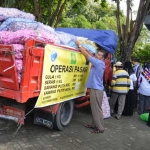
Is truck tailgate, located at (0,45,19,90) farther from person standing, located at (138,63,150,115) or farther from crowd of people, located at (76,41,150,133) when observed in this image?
person standing, located at (138,63,150,115)

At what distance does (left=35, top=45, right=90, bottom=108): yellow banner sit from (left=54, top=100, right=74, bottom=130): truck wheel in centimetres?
19

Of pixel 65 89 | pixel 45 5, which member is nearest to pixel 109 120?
pixel 65 89

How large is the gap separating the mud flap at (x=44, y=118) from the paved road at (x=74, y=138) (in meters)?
0.24

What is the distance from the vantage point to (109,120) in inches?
277

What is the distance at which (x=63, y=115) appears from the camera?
5.75m

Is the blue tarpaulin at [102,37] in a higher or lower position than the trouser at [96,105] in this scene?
higher

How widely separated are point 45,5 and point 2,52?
39.5 feet

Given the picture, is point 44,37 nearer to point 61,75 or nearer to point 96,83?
point 61,75

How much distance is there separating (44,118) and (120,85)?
2.81 metres

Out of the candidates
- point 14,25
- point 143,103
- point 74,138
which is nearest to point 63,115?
point 74,138

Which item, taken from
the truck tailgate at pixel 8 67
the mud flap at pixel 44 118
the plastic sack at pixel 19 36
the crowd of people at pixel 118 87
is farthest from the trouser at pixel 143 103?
the truck tailgate at pixel 8 67

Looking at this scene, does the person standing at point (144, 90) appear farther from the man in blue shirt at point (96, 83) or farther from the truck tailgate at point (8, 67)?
the truck tailgate at point (8, 67)

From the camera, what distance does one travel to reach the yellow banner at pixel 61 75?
4473 millimetres

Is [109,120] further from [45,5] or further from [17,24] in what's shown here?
[45,5]
